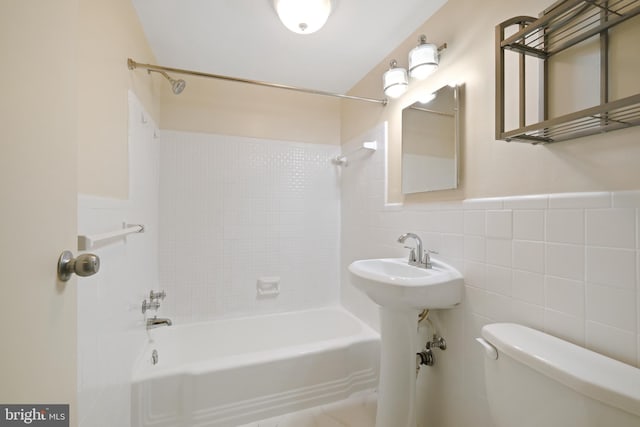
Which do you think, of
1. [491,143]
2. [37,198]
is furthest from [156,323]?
[491,143]

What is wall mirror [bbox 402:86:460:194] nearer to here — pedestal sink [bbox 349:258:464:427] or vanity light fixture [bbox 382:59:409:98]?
vanity light fixture [bbox 382:59:409:98]

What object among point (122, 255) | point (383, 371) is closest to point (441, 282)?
point (383, 371)

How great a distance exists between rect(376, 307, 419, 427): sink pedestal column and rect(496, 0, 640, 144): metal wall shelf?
2.85 ft

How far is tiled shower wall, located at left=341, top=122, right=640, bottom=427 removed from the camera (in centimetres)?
74

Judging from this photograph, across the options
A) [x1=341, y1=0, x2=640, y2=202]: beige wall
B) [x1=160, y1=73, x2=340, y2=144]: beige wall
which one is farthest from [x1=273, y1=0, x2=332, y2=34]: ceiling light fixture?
[x1=160, y1=73, x2=340, y2=144]: beige wall

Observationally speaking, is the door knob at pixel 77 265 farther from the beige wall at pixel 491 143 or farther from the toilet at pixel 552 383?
the beige wall at pixel 491 143

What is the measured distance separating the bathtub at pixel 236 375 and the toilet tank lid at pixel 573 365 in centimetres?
105

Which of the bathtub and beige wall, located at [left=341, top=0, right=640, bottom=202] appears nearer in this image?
beige wall, located at [left=341, top=0, right=640, bottom=202]

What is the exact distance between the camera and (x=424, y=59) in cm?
131

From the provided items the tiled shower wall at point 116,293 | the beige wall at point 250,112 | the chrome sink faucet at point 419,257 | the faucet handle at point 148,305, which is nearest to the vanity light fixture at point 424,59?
the chrome sink faucet at point 419,257

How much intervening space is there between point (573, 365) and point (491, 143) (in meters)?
0.81

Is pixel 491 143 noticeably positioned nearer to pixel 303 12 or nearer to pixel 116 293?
pixel 303 12

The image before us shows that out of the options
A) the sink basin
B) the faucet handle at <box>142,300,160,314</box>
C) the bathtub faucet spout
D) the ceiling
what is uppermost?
the ceiling

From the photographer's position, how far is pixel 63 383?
533mm
